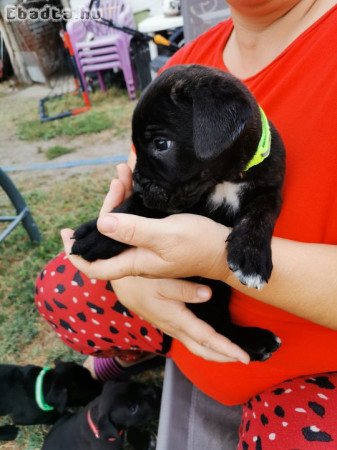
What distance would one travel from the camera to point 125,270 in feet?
4.34

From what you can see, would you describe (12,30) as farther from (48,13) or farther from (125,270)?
(125,270)

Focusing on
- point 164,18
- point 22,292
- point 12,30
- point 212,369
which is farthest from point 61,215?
point 12,30

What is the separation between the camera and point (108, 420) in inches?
76.6

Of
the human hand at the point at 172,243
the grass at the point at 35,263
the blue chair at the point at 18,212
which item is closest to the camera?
the human hand at the point at 172,243

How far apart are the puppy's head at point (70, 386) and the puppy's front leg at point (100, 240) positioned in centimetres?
106

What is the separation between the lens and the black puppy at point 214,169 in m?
1.13

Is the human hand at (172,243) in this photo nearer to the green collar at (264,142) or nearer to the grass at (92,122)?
the green collar at (264,142)

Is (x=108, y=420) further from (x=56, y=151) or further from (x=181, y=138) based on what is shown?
(x=56, y=151)

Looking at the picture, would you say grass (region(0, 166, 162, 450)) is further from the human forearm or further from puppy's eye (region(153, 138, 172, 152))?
puppy's eye (region(153, 138, 172, 152))

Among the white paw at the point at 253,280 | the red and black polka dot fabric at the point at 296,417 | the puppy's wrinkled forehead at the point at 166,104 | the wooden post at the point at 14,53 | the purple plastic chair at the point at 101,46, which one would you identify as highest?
the puppy's wrinkled forehead at the point at 166,104

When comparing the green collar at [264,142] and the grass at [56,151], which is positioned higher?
the green collar at [264,142]

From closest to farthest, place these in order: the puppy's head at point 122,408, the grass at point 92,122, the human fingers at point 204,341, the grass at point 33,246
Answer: the human fingers at point 204,341
the puppy's head at point 122,408
the grass at point 33,246
the grass at point 92,122

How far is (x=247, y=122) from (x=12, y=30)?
10.6 m

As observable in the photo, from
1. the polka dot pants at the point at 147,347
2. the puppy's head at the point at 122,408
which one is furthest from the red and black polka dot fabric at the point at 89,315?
the puppy's head at the point at 122,408
